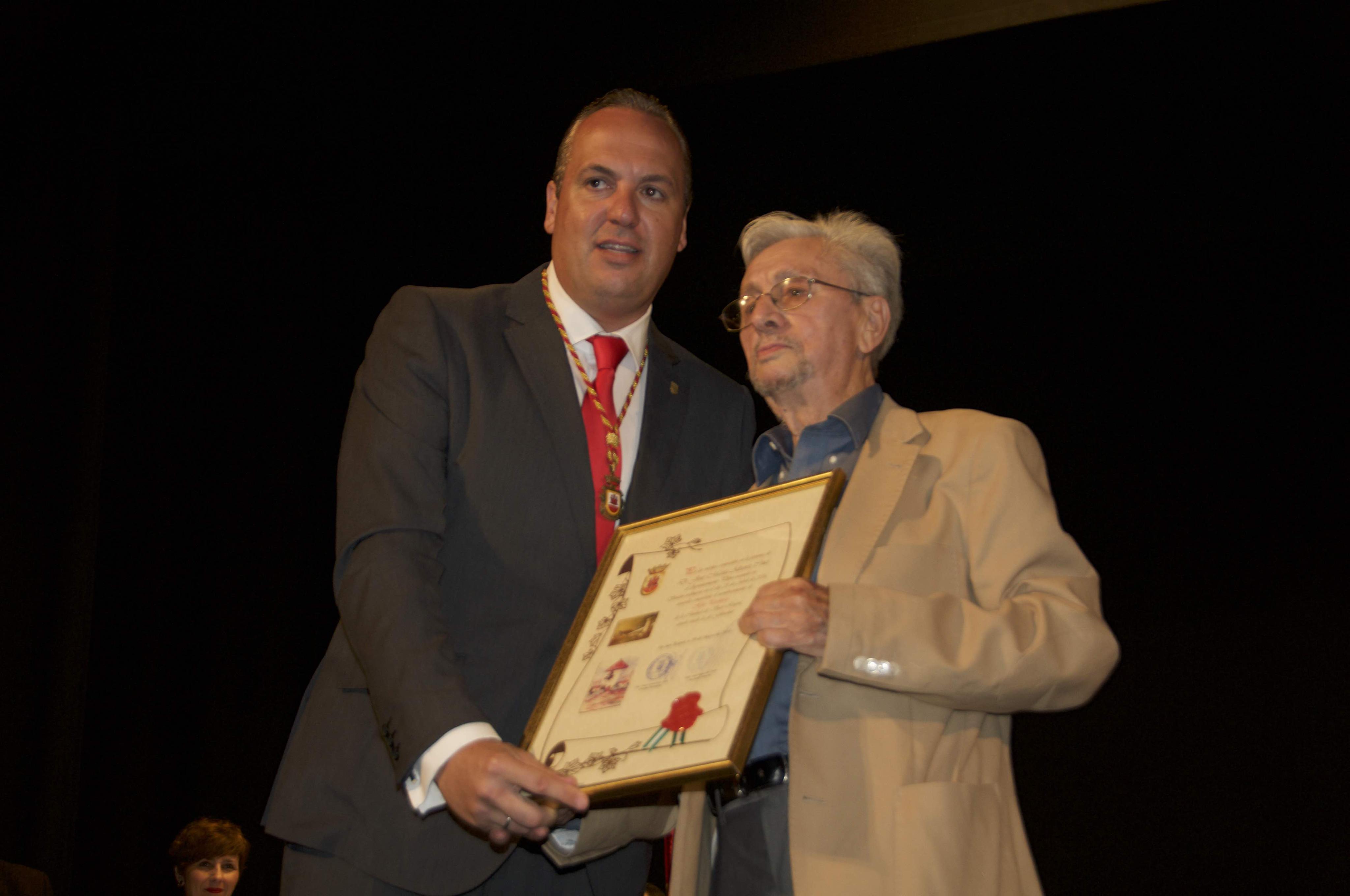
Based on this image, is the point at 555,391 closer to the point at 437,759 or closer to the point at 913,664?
the point at 437,759

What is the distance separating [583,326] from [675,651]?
0.79 meters

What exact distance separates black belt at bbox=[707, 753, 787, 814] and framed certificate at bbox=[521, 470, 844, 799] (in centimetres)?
27

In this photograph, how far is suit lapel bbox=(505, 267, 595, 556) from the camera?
1.85 m

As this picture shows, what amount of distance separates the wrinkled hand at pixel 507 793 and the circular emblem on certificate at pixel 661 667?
0.60ft

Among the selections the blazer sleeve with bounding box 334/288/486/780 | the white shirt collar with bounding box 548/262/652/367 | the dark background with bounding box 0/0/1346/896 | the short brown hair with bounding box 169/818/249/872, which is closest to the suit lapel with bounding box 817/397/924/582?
the white shirt collar with bounding box 548/262/652/367

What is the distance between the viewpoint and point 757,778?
1.68 metres

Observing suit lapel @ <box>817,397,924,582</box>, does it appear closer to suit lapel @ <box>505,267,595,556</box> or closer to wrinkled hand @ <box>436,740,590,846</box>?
suit lapel @ <box>505,267,595,556</box>

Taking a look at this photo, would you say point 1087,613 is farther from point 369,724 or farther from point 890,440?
point 369,724

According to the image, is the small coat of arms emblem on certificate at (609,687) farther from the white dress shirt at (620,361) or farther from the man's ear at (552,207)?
the man's ear at (552,207)

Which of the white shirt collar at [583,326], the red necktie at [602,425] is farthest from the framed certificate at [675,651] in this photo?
the white shirt collar at [583,326]

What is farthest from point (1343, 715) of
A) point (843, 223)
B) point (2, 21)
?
point (2, 21)

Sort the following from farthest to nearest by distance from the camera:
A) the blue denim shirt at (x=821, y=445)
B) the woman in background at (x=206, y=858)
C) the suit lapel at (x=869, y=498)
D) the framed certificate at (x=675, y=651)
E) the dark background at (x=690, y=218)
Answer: the woman in background at (x=206, y=858), the dark background at (x=690, y=218), the blue denim shirt at (x=821, y=445), the suit lapel at (x=869, y=498), the framed certificate at (x=675, y=651)

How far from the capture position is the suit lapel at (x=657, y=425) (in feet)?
6.31

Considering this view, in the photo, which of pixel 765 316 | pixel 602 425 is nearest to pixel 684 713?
pixel 602 425
